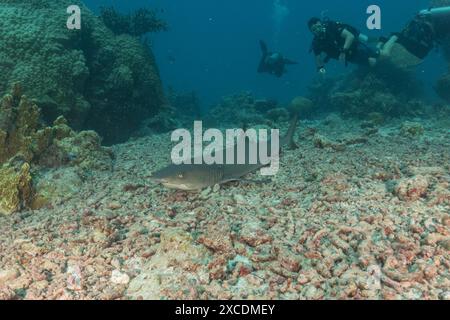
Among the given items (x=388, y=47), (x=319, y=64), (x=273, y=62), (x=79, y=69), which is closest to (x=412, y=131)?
(x=319, y=64)

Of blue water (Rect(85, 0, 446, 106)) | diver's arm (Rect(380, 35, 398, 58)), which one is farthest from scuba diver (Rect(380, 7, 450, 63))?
blue water (Rect(85, 0, 446, 106))

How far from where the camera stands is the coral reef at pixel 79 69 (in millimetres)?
9188

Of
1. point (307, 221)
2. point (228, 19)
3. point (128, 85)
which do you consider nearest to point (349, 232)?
point (307, 221)

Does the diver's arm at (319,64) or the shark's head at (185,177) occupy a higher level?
the diver's arm at (319,64)

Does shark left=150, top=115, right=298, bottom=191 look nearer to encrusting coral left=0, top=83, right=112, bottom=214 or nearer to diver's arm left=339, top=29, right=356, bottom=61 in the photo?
encrusting coral left=0, top=83, right=112, bottom=214

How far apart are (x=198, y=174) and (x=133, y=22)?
11.0 metres

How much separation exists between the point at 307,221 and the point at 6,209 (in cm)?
426

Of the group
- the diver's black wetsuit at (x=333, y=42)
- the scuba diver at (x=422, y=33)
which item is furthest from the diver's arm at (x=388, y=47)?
the diver's black wetsuit at (x=333, y=42)

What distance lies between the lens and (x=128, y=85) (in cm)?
1140

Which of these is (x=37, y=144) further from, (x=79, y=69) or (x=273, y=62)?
(x=273, y=62)

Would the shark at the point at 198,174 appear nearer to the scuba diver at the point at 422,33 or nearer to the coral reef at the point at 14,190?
the coral reef at the point at 14,190

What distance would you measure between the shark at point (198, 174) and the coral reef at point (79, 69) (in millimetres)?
5827
